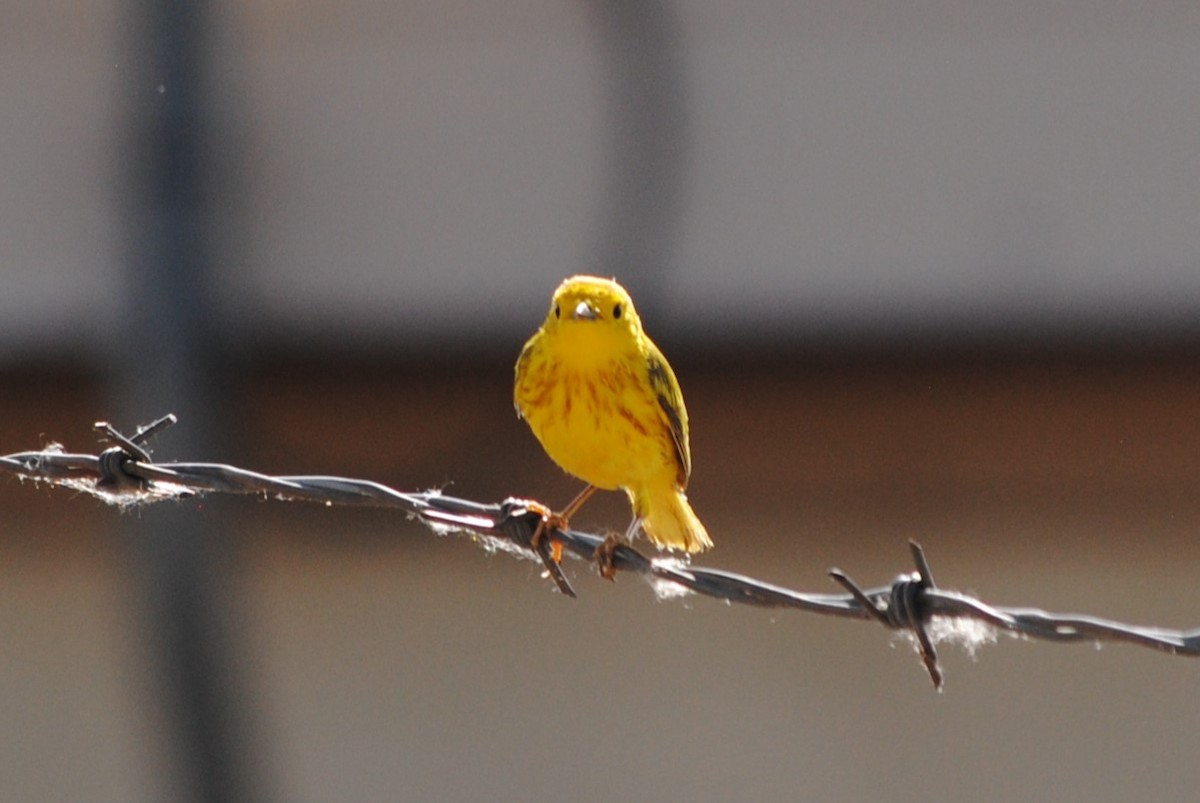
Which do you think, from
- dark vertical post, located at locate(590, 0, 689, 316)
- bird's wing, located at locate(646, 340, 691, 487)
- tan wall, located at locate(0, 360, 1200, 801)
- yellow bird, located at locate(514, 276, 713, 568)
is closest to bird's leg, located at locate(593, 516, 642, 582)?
yellow bird, located at locate(514, 276, 713, 568)

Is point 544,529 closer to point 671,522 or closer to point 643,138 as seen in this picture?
point 671,522

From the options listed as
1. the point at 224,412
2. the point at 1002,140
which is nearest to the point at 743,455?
the point at 1002,140

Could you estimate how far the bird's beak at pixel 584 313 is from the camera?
132 inches

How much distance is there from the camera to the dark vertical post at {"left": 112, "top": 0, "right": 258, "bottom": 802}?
650 centimetres

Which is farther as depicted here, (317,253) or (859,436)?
(317,253)

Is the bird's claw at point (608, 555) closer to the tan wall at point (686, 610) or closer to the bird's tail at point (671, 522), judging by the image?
the bird's tail at point (671, 522)

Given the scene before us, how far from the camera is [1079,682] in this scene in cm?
677

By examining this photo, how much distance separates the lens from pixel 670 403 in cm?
338

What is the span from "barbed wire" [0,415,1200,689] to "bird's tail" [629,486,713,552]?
40 cm

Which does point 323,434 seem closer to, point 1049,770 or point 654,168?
point 654,168

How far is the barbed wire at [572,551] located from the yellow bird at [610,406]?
0.26 meters

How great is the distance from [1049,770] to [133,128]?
5.00m

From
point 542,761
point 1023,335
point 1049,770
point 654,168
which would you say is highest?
point 654,168

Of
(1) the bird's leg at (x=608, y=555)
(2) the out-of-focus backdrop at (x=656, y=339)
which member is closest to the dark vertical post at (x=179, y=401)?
(2) the out-of-focus backdrop at (x=656, y=339)
